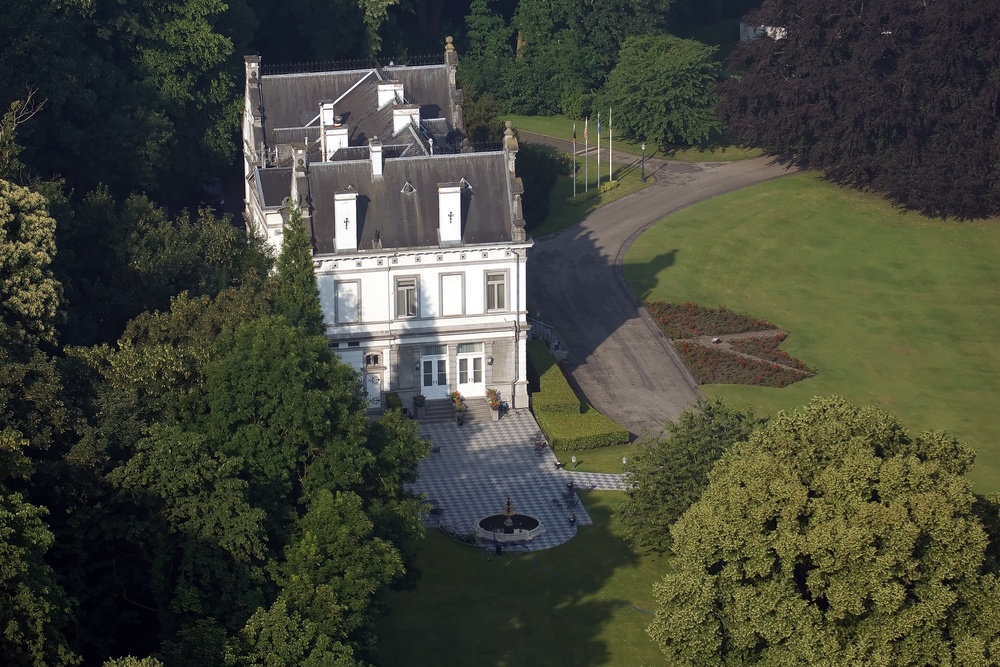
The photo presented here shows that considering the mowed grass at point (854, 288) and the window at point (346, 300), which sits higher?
the window at point (346, 300)

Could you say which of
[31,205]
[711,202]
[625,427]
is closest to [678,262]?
[711,202]

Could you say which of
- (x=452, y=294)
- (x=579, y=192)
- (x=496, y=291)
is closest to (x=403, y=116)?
(x=452, y=294)

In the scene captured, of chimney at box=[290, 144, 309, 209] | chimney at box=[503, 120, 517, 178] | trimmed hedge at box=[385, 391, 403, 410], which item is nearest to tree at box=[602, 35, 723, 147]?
chimney at box=[503, 120, 517, 178]

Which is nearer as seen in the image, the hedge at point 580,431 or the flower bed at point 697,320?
the hedge at point 580,431

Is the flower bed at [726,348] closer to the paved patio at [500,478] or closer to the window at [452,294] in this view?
the paved patio at [500,478]

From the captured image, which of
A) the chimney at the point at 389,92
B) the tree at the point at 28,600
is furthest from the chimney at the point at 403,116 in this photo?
the tree at the point at 28,600

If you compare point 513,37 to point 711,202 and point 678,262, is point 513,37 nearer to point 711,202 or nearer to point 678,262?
point 711,202
